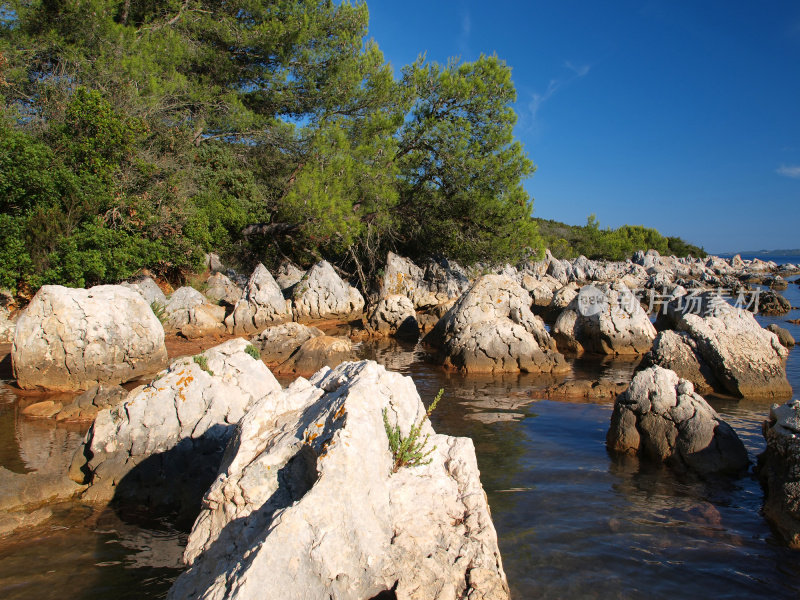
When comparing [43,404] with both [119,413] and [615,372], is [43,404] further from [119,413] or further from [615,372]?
[615,372]

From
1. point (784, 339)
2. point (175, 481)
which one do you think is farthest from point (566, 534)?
point (784, 339)

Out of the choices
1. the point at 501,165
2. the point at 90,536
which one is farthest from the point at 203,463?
the point at 501,165

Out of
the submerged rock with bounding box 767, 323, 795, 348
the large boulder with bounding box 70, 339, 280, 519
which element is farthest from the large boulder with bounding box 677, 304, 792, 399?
the large boulder with bounding box 70, 339, 280, 519

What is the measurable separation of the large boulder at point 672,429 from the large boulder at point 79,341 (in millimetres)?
9242

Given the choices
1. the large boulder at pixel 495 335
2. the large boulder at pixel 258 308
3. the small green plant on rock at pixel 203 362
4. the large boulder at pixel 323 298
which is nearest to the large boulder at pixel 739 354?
the large boulder at pixel 495 335

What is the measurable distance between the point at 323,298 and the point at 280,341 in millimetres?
6745

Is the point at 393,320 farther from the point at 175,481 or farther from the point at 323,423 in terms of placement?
the point at 323,423

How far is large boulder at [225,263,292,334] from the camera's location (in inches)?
707

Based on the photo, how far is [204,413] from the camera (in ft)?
21.7

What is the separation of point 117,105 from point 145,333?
9240mm

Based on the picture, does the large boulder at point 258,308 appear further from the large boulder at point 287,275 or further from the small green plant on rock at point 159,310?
the large boulder at point 287,275

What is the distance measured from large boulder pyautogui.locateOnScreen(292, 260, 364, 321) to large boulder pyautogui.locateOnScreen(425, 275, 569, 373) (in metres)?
6.51

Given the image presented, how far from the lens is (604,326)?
16094mm

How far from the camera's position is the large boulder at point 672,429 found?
290 inches
